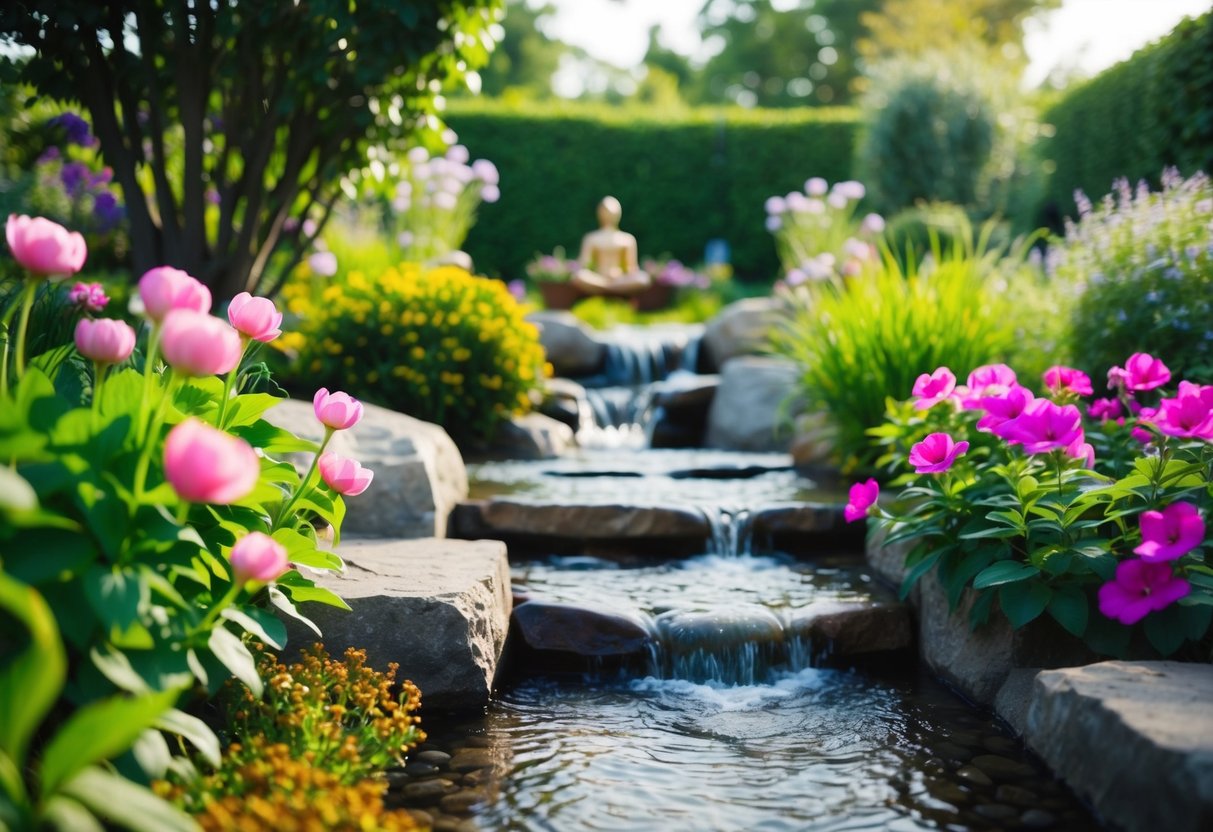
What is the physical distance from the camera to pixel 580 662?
3.19 meters

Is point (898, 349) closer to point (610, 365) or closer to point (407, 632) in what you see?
point (407, 632)

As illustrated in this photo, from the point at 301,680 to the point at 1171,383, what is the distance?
372cm

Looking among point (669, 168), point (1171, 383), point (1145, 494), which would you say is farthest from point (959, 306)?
point (669, 168)

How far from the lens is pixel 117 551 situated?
69.3 inches

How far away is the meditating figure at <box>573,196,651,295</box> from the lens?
453 inches

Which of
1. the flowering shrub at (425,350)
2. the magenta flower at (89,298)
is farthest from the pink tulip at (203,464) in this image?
the flowering shrub at (425,350)

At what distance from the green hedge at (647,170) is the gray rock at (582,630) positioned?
37.4 feet

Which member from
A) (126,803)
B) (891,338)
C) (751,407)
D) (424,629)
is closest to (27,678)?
(126,803)

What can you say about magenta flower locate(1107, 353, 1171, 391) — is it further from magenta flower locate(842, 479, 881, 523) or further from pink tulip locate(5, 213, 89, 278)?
pink tulip locate(5, 213, 89, 278)

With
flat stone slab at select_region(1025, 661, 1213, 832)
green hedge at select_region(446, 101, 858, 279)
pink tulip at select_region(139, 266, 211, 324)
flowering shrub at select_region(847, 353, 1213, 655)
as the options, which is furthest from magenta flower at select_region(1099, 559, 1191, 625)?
green hedge at select_region(446, 101, 858, 279)

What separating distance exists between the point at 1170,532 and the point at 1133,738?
641 mm

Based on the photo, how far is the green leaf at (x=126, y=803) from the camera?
1.37m

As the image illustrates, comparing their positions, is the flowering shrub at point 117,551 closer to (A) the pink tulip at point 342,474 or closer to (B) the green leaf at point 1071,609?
(A) the pink tulip at point 342,474

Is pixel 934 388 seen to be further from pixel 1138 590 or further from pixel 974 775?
pixel 974 775
